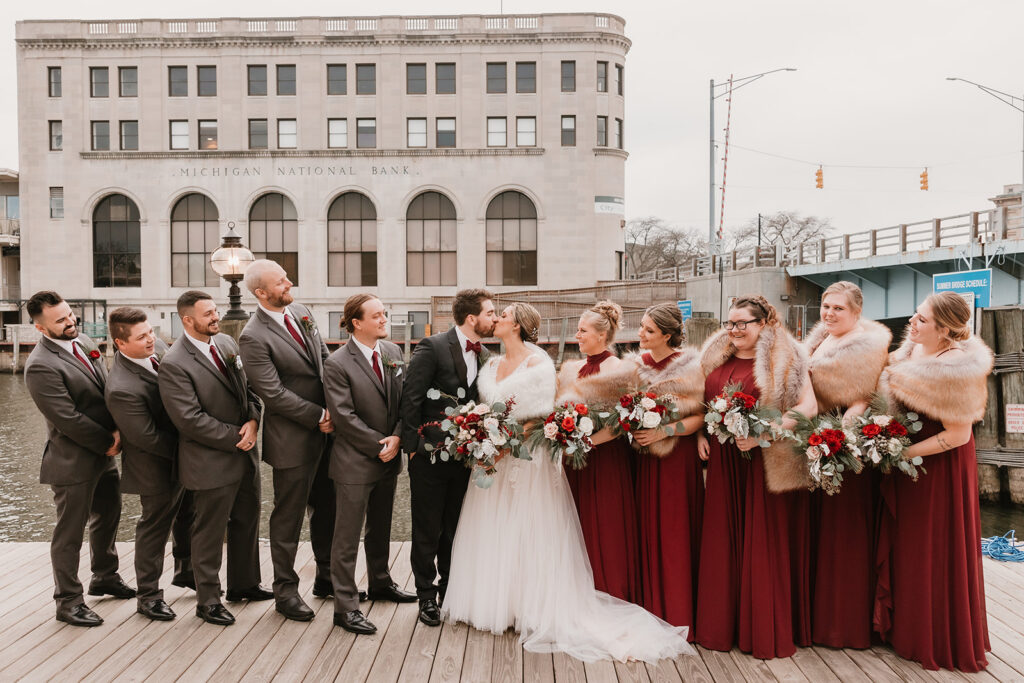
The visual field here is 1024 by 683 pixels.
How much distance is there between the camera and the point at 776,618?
14.9 ft

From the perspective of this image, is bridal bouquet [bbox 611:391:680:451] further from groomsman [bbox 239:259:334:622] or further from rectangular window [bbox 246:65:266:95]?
rectangular window [bbox 246:65:266:95]

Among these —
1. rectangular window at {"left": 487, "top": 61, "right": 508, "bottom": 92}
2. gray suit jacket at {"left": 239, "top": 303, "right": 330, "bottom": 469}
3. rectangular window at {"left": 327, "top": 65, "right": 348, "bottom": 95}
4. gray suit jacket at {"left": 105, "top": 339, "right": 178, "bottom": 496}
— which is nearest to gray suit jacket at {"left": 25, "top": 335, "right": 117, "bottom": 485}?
gray suit jacket at {"left": 105, "top": 339, "right": 178, "bottom": 496}

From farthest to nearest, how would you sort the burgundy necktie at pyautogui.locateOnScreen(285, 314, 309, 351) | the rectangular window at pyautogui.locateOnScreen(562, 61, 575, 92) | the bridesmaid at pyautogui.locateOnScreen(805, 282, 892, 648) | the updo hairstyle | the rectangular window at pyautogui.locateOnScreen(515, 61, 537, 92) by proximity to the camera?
the rectangular window at pyautogui.locateOnScreen(515, 61, 537, 92) → the rectangular window at pyautogui.locateOnScreen(562, 61, 575, 92) → the burgundy necktie at pyautogui.locateOnScreen(285, 314, 309, 351) → the updo hairstyle → the bridesmaid at pyautogui.locateOnScreen(805, 282, 892, 648)

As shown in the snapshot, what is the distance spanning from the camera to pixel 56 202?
4138 centimetres

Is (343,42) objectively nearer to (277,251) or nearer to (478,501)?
(277,251)

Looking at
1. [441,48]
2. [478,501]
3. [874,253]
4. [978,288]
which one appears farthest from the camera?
[441,48]

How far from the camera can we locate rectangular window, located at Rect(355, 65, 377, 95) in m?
40.6

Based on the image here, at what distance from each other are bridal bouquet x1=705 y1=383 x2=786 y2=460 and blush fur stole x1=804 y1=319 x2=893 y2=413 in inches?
21.1

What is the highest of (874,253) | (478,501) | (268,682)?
(874,253)

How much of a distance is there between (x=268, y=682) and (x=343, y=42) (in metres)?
41.6

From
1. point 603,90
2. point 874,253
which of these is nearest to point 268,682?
point 874,253

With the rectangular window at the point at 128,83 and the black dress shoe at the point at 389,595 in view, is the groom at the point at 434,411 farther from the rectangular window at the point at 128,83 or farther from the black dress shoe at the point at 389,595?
the rectangular window at the point at 128,83

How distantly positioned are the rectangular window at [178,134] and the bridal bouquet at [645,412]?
42.9 meters

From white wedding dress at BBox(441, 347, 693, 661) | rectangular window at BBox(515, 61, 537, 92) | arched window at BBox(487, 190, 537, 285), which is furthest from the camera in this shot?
arched window at BBox(487, 190, 537, 285)
